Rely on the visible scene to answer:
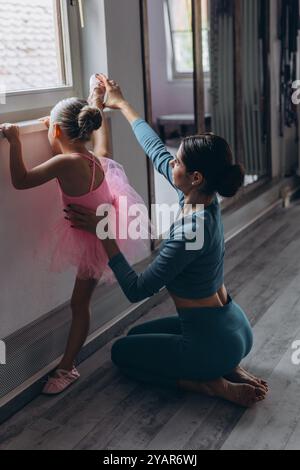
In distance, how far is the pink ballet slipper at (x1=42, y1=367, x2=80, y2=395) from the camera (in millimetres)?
2264

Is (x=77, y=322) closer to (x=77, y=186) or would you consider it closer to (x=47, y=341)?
(x=47, y=341)

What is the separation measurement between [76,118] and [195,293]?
28.9 inches

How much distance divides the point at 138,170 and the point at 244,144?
80.9 inches

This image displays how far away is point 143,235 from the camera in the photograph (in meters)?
2.44

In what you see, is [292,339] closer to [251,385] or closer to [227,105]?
[251,385]

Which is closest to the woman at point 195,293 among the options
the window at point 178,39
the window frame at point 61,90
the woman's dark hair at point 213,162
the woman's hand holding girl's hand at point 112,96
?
the woman's dark hair at point 213,162

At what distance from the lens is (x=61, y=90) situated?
260 centimetres

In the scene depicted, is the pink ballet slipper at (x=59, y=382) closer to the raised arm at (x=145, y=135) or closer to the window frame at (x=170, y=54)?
the raised arm at (x=145, y=135)

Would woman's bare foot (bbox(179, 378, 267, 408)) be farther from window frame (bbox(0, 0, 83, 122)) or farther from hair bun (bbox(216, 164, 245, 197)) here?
window frame (bbox(0, 0, 83, 122))

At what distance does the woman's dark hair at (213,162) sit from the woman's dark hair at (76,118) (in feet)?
1.11

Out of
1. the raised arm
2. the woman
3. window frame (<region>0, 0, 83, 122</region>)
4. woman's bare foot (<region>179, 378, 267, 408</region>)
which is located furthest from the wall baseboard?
window frame (<region>0, 0, 83, 122</region>)

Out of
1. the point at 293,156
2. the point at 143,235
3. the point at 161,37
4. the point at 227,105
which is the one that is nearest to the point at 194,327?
the point at 143,235

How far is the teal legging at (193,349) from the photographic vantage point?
217 cm

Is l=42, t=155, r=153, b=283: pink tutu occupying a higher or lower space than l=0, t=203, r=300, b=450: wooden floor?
higher
